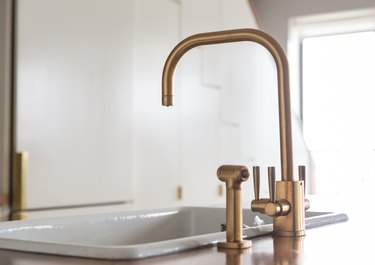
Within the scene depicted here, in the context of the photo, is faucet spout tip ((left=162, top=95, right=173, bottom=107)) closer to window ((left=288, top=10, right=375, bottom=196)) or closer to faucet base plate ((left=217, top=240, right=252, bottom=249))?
faucet base plate ((left=217, top=240, right=252, bottom=249))

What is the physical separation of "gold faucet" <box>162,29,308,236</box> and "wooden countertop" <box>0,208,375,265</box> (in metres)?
0.04

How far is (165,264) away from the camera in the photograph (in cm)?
70

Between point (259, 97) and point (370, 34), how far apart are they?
59.9 inches

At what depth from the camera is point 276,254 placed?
79 cm

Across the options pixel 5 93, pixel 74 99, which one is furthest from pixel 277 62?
pixel 74 99

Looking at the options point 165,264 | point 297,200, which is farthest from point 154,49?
point 165,264

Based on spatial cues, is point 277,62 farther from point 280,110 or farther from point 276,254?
point 276,254

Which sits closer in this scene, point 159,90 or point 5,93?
point 5,93

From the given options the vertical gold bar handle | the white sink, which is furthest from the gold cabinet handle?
the white sink

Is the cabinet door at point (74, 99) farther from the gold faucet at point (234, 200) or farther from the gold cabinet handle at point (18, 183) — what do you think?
the gold faucet at point (234, 200)

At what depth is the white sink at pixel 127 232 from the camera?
0.75 metres

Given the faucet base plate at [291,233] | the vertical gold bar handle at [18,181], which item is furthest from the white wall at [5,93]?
the faucet base plate at [291,233]

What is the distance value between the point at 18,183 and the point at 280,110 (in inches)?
59.9

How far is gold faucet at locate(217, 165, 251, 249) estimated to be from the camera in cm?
82
